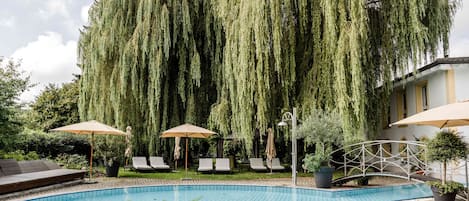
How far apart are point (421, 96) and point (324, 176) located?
6858mm

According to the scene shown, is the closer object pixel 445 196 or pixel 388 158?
pixel 445 196

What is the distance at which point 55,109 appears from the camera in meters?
24.1

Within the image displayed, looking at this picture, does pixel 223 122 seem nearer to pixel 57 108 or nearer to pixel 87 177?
pixel 87 177

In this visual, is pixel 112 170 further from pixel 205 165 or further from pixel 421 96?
pixel 421 96

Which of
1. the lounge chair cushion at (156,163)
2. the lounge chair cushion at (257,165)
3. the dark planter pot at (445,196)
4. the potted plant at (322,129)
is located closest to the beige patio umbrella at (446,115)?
the dark planter pot at (445,196)

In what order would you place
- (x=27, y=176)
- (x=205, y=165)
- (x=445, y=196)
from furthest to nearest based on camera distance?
(x=205, y=165) < (x=27, y=176) < (x=445, y=196)

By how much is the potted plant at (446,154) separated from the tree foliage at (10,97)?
10.0 meters

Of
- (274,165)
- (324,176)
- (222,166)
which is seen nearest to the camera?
(324,176)

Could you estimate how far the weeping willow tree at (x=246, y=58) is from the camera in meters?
12.9

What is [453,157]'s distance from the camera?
24.4 feet

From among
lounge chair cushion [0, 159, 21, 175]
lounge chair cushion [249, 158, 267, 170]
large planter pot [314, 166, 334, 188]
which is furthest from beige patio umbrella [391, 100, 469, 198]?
lounge chair cushion [0, 159, 21, 175]

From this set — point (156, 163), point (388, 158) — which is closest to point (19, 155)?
point (156, 163)

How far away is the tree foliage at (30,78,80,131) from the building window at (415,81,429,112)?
17.2m

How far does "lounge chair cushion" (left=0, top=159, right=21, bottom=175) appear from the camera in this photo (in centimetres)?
1004
